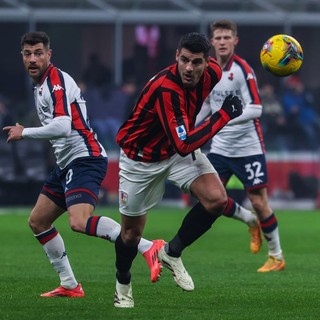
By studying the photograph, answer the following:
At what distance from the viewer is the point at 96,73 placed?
25.1m

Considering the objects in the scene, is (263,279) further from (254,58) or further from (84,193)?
(254,58)

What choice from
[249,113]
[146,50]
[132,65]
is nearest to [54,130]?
[249,113]

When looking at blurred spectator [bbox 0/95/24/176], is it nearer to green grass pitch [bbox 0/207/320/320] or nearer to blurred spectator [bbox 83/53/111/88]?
blurred spectator [bbox 83/53/111/88]

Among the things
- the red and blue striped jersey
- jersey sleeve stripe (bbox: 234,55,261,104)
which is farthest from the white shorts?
jersey sleeve stripe (bbox: 234,55,261,104)

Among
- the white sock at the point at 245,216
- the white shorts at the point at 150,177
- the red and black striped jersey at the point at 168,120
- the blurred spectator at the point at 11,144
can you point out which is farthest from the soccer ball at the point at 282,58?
the blurred spectator at the point at 11,144

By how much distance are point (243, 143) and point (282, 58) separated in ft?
9.04

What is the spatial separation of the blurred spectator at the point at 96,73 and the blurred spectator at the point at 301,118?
12.8 feet

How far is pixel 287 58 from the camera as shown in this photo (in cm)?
1015

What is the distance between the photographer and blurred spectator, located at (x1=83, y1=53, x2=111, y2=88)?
979 inches

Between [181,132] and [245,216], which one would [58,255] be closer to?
[181,132]

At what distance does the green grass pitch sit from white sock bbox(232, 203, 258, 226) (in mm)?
465

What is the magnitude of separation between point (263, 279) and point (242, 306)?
2.21 meters

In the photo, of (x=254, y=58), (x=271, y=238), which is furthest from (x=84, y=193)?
(x=254, y=58)

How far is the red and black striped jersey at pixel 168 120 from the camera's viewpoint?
860cm
